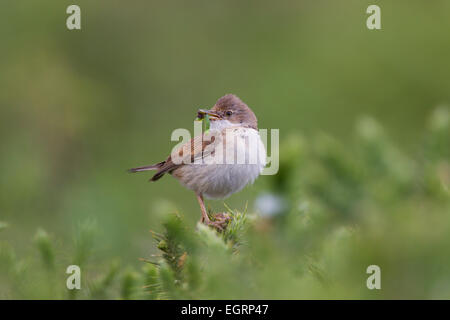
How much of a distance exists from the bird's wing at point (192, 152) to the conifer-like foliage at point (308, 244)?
3.99ft

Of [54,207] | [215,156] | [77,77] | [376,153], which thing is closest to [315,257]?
[376,153]

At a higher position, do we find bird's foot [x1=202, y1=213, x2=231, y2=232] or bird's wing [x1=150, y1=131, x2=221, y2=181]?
bird's wing [x1=150, y1=131, x2=221, y2=181]

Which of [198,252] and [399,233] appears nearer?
[399,233]

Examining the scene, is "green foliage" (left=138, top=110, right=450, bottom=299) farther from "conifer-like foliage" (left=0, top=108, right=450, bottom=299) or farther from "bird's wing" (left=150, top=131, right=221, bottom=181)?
"bird's wing" (left=150, top=131, right=221, bottom=181)

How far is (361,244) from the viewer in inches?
51.8

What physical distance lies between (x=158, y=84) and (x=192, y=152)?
493 centimetres

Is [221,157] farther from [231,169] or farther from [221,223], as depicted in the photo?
[221,223]

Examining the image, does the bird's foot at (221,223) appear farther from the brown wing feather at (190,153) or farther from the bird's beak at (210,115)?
the bird's beak at (210,115)

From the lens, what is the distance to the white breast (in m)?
4.01

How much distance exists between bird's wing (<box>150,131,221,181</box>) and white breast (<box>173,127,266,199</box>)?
6 cm

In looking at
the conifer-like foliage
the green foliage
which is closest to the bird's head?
the conifer-like foliage

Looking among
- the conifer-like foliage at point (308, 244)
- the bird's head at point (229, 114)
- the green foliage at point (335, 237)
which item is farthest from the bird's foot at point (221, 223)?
the bird's head at point (229, 114)
